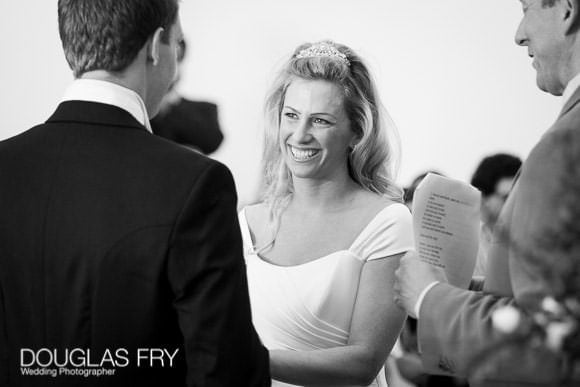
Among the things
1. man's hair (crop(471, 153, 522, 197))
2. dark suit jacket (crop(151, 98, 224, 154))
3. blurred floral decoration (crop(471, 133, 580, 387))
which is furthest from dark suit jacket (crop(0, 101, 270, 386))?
man's hair (crop(471, 153, 522, 197))

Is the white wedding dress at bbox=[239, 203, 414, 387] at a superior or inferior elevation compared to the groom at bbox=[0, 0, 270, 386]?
inferior

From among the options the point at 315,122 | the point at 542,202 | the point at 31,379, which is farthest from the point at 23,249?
the point at 315,122

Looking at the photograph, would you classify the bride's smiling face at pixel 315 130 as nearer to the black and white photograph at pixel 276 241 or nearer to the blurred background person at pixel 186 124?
the black and white photograph at pixel 276 241

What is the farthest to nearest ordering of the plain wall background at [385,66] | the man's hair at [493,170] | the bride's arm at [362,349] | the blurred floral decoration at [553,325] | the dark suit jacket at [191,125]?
the plain wall background at [385,66], the man's hair at [493,170], the dark suit jacket at [191,125], the bride's arm at [362,349], the blurred floral decoration at [553,325]

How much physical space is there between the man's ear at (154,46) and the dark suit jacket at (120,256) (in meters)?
0.13

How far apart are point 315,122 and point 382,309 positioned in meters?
0.66

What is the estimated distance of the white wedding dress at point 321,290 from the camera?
9.03 ft

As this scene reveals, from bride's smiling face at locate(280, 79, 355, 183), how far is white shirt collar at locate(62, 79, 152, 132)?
1129 mm

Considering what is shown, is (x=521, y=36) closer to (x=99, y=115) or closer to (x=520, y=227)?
(x=520, y=227)

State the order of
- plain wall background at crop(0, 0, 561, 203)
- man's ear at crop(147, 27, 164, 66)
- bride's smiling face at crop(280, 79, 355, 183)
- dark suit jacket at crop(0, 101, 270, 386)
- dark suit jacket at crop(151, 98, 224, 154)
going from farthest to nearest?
1. plain wall background at crop(0, 0, 561, 203)
2. dark suit jacket at crop(151, 98, 224, 154)
3. bride's smiling face at crop(280, 79, 355, 183)
4. man's ear at crop(147, 27, 164, 66)
5. dark suit jacket at crop(0, 101, 270, 386)

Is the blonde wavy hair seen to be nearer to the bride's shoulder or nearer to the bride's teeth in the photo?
the bride's shoulder

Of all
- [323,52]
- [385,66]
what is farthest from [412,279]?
[385,66]

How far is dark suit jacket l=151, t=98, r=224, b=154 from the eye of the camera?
4.33m

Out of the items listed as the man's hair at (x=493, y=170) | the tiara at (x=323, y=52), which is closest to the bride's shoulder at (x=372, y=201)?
the tiara at (x=323, y=52)
